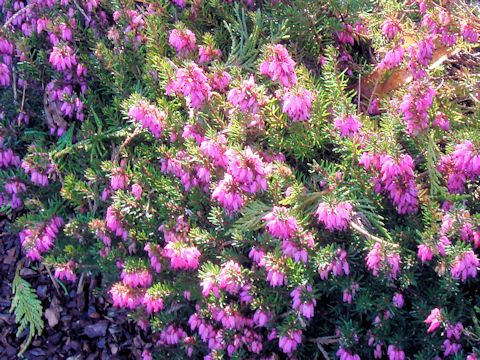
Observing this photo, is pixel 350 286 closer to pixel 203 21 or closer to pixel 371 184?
pixel 371 184

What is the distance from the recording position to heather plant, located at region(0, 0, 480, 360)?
307cm

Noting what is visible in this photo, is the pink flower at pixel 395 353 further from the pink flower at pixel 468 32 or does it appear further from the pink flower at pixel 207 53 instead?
the pink flower at pixel 207 53

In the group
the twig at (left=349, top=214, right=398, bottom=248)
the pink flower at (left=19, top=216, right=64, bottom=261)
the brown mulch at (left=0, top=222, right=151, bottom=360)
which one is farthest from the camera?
the brown mulch at (left=0, top=222, right=151, bottom=360)

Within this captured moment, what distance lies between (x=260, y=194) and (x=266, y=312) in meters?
0.55

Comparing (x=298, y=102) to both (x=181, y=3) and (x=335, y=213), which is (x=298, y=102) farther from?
(x=181, y=3)

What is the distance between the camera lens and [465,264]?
9.45 feet

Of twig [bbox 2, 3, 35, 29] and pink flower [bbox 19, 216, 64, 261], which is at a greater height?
twig [bbox 2, 3, 35, 29]

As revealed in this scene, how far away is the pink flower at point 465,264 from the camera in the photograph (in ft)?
9.42

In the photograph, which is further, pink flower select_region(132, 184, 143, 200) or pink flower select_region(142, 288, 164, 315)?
pink flower select_region(132, 184, 143, 200)

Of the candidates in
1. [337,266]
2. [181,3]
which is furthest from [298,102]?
[181,3]

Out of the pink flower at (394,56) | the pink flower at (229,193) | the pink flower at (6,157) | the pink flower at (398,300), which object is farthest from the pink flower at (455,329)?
the pink flower at (6,157)

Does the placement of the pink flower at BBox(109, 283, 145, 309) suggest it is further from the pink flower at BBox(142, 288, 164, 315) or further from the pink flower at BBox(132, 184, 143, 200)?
the pink flower at BBox(132, 184, 143, 200)

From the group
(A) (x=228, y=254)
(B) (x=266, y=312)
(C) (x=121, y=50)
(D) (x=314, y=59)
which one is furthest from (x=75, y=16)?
(B) (x=266, y=312)

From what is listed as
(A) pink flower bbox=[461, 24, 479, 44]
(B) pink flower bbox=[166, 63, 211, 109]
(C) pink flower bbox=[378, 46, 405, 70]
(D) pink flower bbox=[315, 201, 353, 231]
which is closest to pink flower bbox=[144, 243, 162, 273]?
(B) pink flower bbox=[166, 63, 211, 109]
